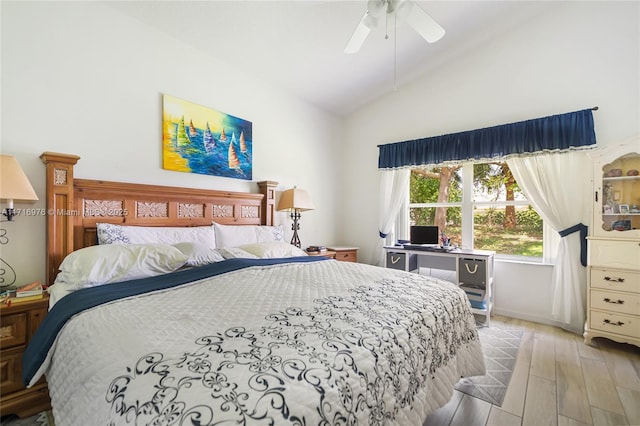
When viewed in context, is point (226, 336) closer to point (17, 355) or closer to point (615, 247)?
point (17, 355)

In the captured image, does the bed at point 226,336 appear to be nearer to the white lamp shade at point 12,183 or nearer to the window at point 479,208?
the white lamp shade at point 12,183

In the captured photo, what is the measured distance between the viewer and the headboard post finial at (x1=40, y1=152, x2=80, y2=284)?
193 cm

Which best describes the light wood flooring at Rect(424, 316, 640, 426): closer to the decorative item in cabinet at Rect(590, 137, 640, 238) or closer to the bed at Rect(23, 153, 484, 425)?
the bed at Rect(23, 153, 484, 425)

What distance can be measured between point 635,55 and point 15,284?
5.57 metres

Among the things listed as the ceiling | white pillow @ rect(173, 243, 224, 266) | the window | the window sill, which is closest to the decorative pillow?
white pillow @ rect(173, 243, 224, 266)

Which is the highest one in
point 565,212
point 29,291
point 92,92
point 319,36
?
point 319,36

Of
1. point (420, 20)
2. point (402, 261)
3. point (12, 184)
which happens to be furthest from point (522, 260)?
point (12, 184)

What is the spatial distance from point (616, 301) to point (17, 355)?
4.49 m

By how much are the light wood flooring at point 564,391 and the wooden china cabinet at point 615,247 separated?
0.25 m

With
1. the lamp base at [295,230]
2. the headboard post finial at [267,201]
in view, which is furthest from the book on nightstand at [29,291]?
the lamp base at [295,230]

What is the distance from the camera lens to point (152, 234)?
89.2 inches

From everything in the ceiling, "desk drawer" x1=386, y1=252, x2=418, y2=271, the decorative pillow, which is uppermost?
the ceiling

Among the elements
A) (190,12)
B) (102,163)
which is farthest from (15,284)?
(190,12)

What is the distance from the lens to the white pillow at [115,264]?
5.32 ft
